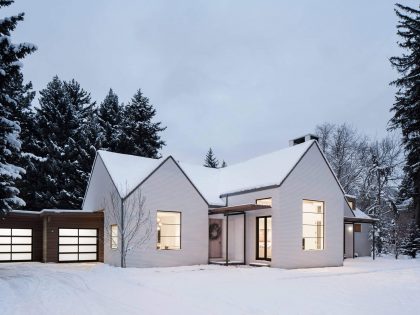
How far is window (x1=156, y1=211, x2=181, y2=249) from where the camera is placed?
19725mm

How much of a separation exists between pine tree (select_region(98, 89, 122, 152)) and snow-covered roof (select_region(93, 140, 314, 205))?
13688mm

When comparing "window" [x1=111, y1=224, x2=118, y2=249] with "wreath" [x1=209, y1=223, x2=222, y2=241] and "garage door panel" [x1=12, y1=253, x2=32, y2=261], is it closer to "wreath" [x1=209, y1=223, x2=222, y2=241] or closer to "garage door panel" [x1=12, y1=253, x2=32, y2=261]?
"wreath" [x1=209, y1=223, x2=222, y2=241]

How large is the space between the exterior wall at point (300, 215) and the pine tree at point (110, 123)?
20478mm

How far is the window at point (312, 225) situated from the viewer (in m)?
19.8

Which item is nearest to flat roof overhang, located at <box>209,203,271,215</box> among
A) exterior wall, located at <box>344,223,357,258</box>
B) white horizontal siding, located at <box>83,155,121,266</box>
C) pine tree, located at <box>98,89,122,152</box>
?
white horizontal siding, located at <box>83,155,121,266</box>

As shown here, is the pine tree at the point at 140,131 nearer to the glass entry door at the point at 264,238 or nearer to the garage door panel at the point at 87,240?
the garage door panel at the point at 87,240

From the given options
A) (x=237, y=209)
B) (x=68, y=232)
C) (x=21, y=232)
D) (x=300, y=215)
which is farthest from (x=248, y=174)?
(x=21, y=232)

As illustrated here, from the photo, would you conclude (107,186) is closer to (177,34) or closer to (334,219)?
(334,219)

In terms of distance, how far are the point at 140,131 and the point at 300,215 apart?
22.0 metres

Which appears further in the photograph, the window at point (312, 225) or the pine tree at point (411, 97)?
the pine tree at point (411, 97)

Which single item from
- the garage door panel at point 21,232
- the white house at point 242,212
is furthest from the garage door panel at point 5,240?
the white house at point 242,212

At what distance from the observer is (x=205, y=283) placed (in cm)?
1237

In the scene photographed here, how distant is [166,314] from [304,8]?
125822mm

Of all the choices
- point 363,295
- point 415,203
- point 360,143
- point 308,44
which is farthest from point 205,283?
point 308,44
